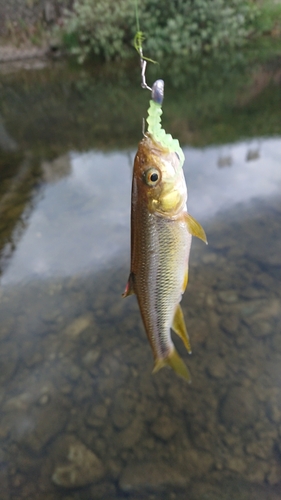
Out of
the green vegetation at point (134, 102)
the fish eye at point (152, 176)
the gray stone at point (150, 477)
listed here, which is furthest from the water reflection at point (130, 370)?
the green vegetation at point (134, 102)

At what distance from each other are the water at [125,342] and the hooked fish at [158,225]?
1793 mm

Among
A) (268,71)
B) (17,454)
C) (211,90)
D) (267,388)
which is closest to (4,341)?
(17,454)

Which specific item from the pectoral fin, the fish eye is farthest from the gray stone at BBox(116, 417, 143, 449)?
the fish eye

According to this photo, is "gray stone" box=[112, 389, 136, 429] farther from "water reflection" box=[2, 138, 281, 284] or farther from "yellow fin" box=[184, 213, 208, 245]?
"yellow fin" box=[184, 213, 208, 245]

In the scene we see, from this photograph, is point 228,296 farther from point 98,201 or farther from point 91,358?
point 98,201

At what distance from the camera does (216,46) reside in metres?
12.9

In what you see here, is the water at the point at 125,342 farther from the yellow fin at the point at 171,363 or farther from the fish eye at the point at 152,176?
the fish eye at the point at 152,176

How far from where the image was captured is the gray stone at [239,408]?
3.05m

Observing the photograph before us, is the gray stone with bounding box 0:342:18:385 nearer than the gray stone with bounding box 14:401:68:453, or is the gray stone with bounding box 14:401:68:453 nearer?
the gray stone with bounding box 14:401:68:453

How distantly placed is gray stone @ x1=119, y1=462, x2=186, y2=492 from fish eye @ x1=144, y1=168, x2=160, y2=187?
251 cm

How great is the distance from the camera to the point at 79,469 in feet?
9.62

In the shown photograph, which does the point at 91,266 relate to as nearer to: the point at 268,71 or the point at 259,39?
the point at 268,71

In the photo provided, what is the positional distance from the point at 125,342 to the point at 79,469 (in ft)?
4.05

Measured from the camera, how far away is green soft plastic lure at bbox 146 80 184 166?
130 cm
